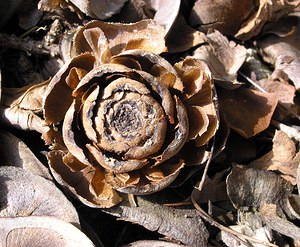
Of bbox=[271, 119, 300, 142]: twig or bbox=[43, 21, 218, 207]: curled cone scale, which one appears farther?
bbox=[271, 119, 300, 142]: twig

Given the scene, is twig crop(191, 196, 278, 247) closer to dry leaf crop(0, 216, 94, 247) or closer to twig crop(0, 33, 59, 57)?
dry leaf crop(0, 216, 94, 247)

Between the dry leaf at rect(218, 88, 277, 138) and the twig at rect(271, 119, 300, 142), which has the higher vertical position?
the dry leaf at rect(218, 88, 277, 138)

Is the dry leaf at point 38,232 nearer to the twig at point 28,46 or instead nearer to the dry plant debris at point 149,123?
the dry plant debris at point 149,123

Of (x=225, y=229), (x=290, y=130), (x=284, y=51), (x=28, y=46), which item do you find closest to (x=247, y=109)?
(x=290, y=130)

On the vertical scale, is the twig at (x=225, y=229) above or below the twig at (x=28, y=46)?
below

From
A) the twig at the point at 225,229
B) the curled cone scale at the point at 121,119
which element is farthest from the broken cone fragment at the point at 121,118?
the twig at the point at 225,229

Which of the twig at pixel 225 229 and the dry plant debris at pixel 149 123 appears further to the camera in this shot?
the twig at pixel 225 229

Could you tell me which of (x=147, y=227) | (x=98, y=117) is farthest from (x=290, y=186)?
(x=98, y=117)

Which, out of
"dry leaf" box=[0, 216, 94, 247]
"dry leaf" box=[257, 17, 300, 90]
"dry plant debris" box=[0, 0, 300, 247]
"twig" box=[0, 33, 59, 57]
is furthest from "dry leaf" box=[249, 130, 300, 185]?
"twig" box=[0, 33, 59, 57]
